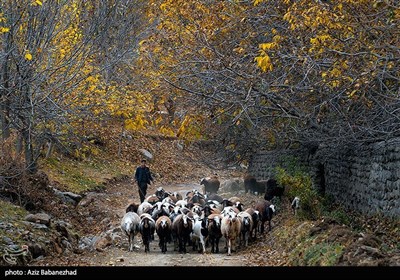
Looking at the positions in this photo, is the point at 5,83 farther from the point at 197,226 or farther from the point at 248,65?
the point at 248,65

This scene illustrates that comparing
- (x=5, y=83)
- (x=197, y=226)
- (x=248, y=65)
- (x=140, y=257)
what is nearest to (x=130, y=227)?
(x=140, y=257)

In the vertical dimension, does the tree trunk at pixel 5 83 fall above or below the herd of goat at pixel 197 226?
above

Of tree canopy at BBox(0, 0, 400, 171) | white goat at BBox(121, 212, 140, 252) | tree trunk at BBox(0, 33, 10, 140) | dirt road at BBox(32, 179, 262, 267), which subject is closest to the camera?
tree canopy at BBox(0, 0, 400, 171)

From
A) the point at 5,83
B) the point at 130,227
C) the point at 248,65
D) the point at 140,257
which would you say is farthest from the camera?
the point at 248,65

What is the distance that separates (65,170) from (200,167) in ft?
47.1

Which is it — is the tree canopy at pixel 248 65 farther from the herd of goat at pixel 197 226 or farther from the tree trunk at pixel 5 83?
the herd of goat at pixel 197 226

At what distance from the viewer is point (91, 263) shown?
1383 cm

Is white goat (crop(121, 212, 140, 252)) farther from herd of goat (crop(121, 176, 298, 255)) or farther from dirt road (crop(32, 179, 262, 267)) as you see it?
dirt road (crop(32, 179, 262, 267))

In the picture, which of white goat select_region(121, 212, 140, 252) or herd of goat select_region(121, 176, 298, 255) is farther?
white goat select_region(121, 212, 140, 252)

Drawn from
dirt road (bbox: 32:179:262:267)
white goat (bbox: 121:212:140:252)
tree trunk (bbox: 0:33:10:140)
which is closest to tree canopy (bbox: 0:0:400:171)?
tree trunk (bbox: 0:33:10:140)

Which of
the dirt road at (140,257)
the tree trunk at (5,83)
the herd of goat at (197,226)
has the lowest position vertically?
the dirt road at (140,257)

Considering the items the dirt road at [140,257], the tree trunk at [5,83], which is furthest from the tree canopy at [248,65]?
the dirt road at [140,257]

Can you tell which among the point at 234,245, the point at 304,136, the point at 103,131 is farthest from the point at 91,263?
the point at 103,131
